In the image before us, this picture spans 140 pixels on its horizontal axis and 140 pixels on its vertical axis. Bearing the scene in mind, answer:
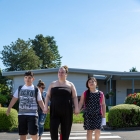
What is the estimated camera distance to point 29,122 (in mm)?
6008

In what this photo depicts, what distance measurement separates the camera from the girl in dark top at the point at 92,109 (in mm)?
6221

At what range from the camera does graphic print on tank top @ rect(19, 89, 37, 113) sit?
6.06 metres

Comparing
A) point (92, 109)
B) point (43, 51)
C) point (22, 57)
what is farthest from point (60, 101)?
point (43, 51)

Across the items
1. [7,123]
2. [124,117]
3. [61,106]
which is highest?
[61,106]

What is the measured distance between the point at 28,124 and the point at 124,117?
7.00 metres

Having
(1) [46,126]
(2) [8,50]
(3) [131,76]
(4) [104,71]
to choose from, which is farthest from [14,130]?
(2) [8,50]

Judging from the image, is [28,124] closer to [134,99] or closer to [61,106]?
[61,106]

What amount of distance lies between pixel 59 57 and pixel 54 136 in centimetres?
6528

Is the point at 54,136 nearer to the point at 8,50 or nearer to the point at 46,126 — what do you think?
the point at 46,126

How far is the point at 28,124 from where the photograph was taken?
6020mm

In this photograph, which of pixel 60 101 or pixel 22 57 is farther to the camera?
pixel 22 57

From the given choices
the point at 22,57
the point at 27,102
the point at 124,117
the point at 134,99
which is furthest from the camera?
→ the point at 22,57

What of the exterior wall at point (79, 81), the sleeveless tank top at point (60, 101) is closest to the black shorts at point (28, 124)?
the sleeveless tank top at point (60, 101)

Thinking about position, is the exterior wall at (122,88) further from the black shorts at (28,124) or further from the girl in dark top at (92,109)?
the black shorts at (28,124)
